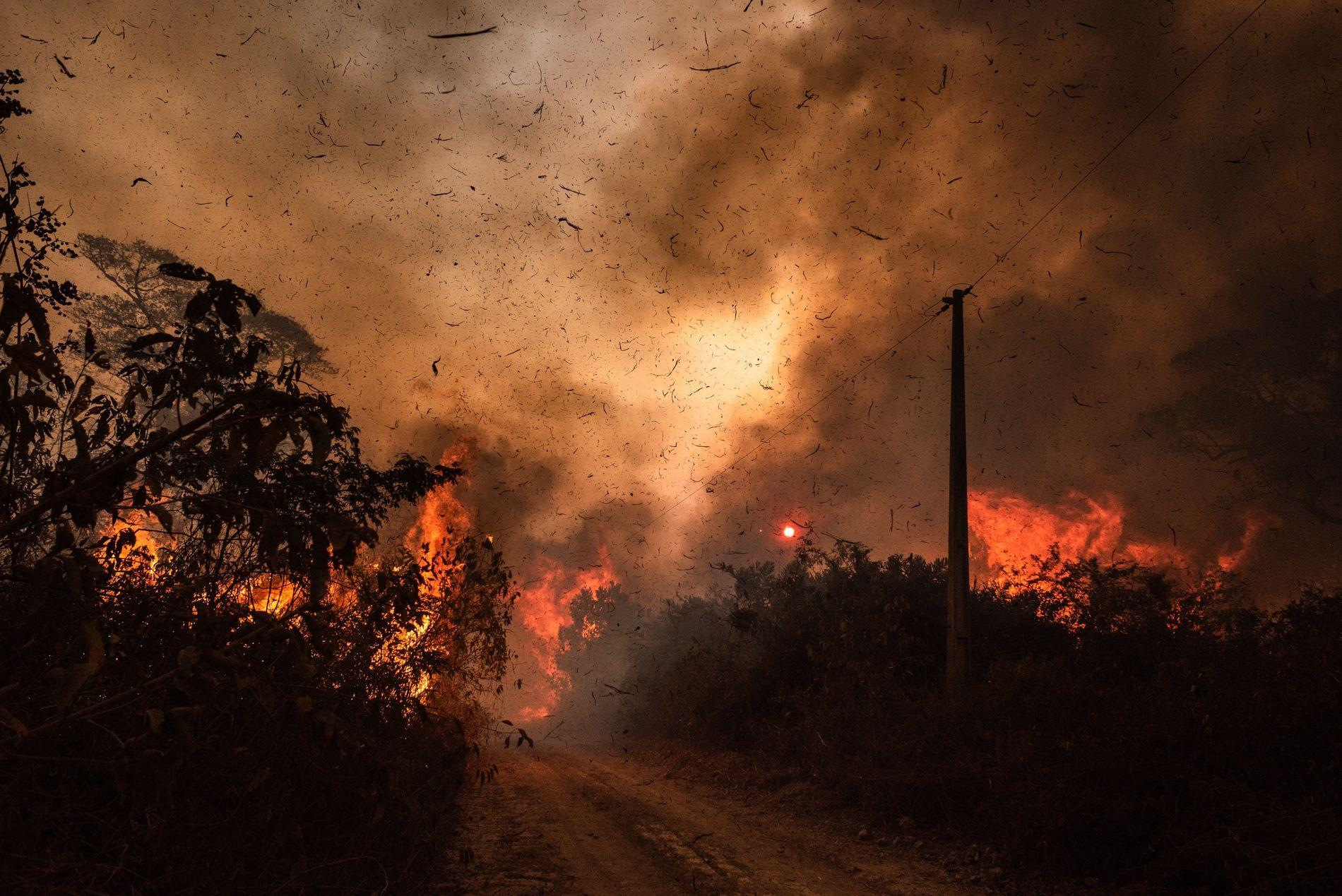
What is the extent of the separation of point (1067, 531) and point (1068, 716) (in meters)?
27.3

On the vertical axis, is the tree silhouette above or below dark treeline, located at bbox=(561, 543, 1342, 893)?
above

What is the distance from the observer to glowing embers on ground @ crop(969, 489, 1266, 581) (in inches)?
1172

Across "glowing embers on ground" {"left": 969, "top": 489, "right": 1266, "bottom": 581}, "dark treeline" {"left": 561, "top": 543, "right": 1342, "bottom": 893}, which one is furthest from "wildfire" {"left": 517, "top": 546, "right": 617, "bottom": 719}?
"dark treeline" {"left": 561, "top": 543, "right": 1342, "bottom": 893}

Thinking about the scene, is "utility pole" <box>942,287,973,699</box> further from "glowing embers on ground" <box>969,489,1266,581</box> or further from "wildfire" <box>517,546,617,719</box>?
"wildfire" <box>517,546,617,719</box>

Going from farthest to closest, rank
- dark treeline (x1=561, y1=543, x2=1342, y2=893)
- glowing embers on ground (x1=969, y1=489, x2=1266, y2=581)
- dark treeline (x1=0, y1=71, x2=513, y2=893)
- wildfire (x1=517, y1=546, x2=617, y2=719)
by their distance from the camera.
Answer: wildfire (x1=517, y1=546, x2=617, y2=719) → glowing embers on ground (x1=969, y1=489, x2=1266, y2=581) → dark treeline (x1=561, y1=543, x2=1342, y2=893) → dark treeline (x1=0, y1=71, x2=513, y2=893)

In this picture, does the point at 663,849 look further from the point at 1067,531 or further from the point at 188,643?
the point at 1067,531

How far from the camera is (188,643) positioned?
171 inches

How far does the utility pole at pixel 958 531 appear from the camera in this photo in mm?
11570

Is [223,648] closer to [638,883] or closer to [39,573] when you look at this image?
[39,573]

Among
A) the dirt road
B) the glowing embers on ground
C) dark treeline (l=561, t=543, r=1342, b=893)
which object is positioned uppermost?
the glowing embers on ground

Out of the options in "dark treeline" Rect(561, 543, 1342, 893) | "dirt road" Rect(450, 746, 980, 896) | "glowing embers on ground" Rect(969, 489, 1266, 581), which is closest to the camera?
"dark treeline" Rect(561, 543, 1342, 893)

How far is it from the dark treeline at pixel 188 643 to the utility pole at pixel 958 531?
28.1 feet

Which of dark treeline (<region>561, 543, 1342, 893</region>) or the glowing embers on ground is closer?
dark treeline (<region>561, 543, 1342, 893</region>)

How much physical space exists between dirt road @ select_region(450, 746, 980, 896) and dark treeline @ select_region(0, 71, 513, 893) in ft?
3.41
